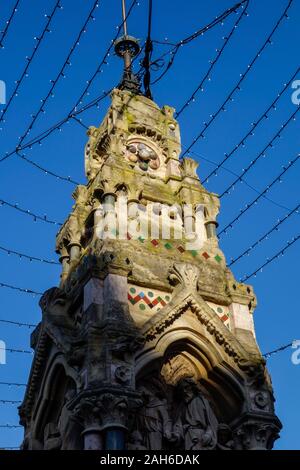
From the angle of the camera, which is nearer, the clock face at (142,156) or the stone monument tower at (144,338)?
the stone monument tower at (144,338)

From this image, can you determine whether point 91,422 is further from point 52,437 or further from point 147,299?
point 147,299

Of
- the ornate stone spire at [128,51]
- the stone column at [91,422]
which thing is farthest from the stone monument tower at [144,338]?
the ornate stone spire at [128,51]

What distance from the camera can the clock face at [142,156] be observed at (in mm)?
20906

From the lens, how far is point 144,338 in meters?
15.8

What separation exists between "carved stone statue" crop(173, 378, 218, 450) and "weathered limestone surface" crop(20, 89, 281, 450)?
2cm

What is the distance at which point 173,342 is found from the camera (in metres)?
16.5

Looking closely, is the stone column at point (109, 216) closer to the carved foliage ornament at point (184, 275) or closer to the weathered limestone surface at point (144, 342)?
the weathered limestone surface at point (144, 342)

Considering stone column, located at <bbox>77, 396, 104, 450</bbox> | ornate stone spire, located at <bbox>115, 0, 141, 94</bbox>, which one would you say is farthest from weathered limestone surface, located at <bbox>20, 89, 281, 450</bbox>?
ornate stone spire, located at <bbox>115, 0, 141, 94</bbox>

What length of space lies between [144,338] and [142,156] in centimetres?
666

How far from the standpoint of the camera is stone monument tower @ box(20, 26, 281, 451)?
15250mm

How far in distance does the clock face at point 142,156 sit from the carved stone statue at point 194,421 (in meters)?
6.67

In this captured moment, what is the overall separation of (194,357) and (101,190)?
15.6 feet

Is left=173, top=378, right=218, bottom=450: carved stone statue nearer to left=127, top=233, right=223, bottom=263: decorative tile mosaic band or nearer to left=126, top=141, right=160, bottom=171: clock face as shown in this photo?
left=127, top=233, right=223, bottom=263: decorative tile mosaic band
